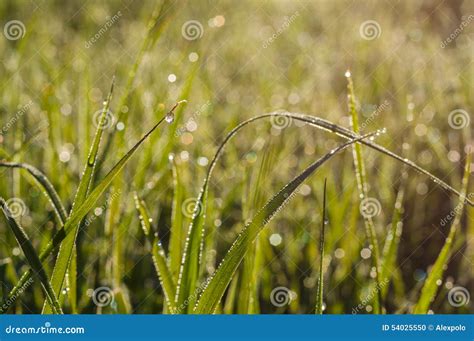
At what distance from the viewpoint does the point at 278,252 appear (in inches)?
46.8

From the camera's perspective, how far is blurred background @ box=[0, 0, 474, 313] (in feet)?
3.47

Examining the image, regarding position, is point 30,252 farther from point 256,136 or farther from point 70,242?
point 256,136

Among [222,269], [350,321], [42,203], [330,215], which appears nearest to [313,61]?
[330,215]

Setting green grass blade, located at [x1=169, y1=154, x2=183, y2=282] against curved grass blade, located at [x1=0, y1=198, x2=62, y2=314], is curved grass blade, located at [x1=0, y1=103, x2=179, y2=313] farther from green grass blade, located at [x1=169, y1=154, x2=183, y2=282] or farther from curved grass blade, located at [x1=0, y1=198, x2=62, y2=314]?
green grass blade, located at [x1=169, y1=154, x2=183, y2=282]

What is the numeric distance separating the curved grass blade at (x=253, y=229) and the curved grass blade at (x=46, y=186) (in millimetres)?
188

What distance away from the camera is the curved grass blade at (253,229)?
1.93 ft

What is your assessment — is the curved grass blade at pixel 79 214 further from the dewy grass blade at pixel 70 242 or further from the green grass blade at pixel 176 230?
the green grass blade at pixel 176 230

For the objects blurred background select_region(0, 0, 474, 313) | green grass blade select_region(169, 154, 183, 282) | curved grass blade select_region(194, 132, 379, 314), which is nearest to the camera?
curved grass blade select_region(194, 132, 379, 314)

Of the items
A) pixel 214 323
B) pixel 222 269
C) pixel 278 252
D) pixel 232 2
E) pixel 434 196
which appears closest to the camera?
pixel 222 269

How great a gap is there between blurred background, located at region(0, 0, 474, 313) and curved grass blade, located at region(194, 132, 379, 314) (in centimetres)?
19

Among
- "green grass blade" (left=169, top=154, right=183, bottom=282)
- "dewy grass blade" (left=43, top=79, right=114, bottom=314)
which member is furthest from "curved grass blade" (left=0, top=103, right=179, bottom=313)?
"green grass blade" (left=169, top=154, right=183, bottom=282)

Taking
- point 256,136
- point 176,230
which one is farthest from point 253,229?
point 256,136

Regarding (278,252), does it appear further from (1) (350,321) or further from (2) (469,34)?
(2) (469,34)

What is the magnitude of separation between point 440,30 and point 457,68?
80 centimetres
